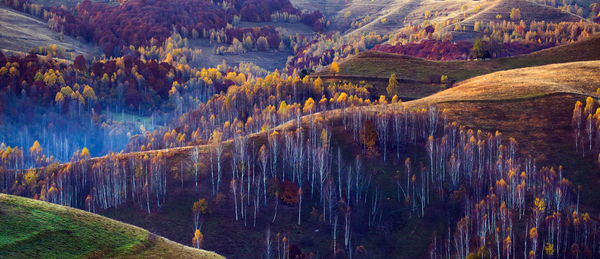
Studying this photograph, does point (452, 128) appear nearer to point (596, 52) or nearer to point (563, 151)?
point (563, 151)

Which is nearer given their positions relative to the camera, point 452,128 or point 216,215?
point 216,215

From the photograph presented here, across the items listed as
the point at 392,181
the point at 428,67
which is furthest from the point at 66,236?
the point at 428,67

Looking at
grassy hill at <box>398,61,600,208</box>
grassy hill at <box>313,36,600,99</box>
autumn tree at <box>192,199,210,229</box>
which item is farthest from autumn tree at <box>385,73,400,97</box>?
autumn tree at <box>192,199,210,229</box>

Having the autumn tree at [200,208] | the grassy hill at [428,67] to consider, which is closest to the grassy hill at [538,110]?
the grassy hill at [428,67]

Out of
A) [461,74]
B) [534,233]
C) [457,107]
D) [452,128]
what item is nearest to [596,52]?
[461,74]

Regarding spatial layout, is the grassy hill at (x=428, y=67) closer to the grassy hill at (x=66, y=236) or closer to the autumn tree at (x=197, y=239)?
the autumn tree at (x=197, y=239)

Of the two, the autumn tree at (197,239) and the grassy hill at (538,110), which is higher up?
the grassy hill at (538,110)
